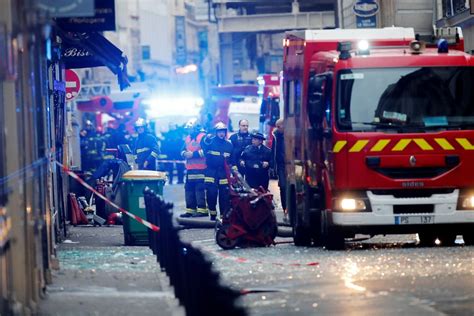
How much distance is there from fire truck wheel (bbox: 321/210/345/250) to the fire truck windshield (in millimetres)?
1283

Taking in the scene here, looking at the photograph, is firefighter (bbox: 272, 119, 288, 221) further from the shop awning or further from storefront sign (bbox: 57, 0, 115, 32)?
storefront sign (bbox: 57, 0, 115, 32)

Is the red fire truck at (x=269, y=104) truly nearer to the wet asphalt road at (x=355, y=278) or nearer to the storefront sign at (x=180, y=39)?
the wet asphalt road at (x=355, y=278)

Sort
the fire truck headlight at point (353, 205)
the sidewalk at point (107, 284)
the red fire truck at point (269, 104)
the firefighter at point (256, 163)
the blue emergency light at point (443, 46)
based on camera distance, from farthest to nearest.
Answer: the red fire truck at point (269, 104)
the firefighter at point (256, 163)
the blue emergency light at point (443, 46)
the fire truck headlight at point (353, 205)
the sidewalk at point (107, 284)

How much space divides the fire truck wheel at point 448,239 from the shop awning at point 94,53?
602cm

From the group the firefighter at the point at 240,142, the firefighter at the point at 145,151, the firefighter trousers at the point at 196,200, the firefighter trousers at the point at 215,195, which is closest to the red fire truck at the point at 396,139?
the firefighter trousers at the point at 215,195

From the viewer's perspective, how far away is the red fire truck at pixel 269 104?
40.6 m

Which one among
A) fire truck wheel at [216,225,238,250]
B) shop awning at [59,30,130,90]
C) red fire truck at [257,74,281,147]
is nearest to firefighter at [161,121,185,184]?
red fire truck at [257,74,281,147]

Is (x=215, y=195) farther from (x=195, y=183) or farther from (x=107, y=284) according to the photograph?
(x=107, y=284)

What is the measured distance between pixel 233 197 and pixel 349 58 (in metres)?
2.70

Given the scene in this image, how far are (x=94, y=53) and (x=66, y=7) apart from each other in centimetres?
1219

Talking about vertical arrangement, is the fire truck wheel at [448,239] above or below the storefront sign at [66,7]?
below

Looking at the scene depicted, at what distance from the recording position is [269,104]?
4231cm

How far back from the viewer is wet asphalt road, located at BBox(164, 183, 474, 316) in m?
12.5

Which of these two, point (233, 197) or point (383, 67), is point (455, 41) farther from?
point (233, 197)
